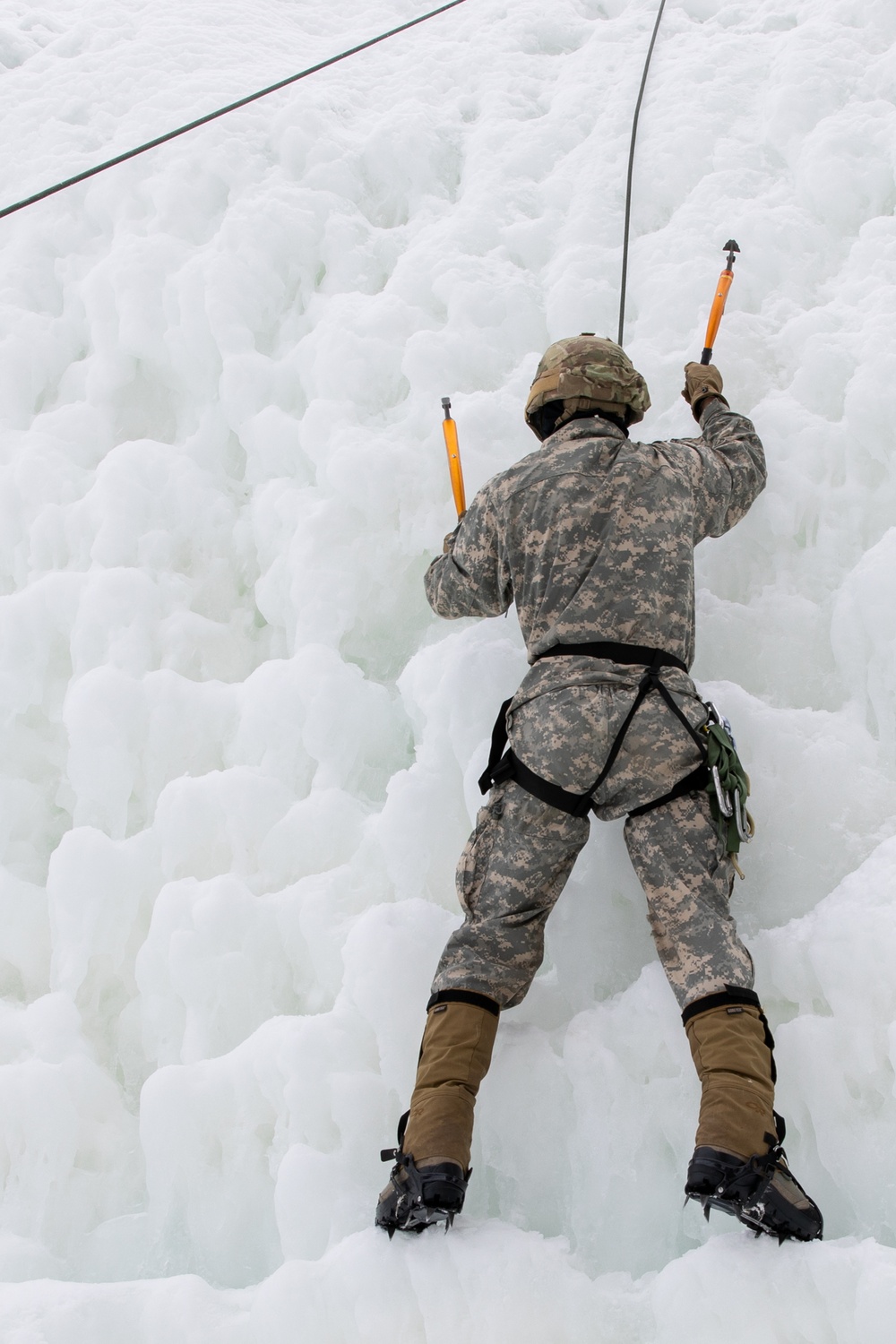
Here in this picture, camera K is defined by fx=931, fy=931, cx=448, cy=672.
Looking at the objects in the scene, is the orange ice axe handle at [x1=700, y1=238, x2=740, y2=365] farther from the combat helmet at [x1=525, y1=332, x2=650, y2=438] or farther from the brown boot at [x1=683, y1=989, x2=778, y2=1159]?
the brown boot at [x1=683, y1=989, x2=778, y2=1159]

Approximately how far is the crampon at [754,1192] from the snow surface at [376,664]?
0.09m

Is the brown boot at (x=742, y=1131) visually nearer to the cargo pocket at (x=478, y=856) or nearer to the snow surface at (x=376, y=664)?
the snow surface at (x=376, y=664)

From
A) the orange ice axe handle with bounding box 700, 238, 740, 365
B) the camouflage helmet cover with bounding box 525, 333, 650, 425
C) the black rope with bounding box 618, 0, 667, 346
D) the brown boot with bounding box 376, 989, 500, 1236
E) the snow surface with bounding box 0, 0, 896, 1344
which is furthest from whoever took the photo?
the black rope with bounding box 618, 0, 667, 346

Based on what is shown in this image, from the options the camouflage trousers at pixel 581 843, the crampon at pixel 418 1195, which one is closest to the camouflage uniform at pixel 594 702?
the camouflage trousers at pixel 581 843

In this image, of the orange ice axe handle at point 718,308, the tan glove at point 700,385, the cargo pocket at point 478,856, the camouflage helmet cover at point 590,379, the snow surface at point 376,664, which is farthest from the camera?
the orange ice axe handle at point 718,308

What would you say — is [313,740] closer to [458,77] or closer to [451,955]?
[451,955]

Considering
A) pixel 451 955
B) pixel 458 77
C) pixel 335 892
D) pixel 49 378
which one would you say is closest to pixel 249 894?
pixel 335 892

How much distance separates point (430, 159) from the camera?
3.54 m

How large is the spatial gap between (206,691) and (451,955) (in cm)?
110

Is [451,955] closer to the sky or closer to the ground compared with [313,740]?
closer to the ground

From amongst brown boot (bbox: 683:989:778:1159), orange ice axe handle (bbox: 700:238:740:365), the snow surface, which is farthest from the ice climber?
orange ice axe handle (bbox: 700:238:740:365)

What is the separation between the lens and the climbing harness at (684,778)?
A: 1.78 meters

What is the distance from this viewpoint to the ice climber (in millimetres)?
1578

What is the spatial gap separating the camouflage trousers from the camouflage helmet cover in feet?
2.06
